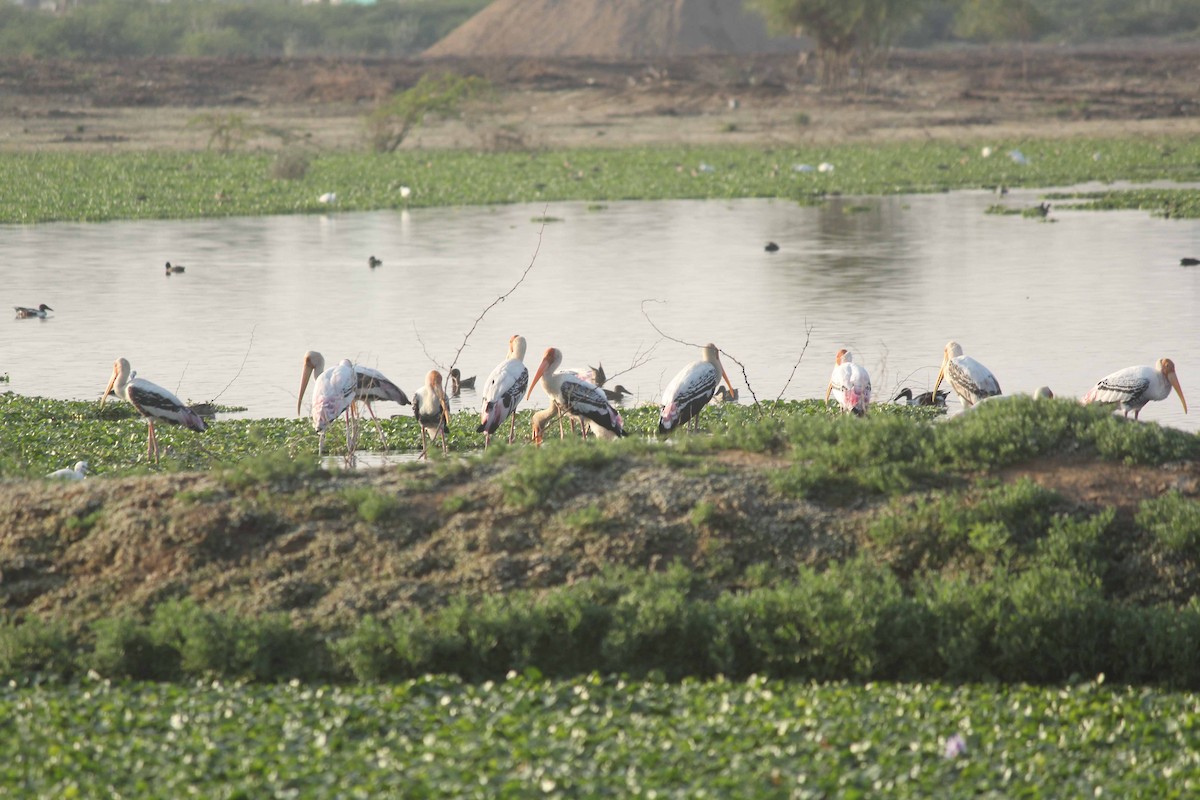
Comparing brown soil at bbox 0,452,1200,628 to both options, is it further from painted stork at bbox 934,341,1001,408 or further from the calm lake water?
the calm lake water

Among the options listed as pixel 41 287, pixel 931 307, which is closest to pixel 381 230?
pixel 41 287

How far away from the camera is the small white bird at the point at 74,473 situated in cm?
974

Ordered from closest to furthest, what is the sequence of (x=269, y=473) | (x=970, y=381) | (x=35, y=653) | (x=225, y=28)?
1. (x=35, y=653)
2. (x=269, y=473)
3. (x=970, y=381)
4. (x=225, y=28)

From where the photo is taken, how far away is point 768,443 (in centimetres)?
930

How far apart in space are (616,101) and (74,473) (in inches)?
2009

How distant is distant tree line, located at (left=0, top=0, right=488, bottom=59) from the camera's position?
76.9 metres

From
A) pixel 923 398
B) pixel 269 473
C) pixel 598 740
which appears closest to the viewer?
pixel 598 740

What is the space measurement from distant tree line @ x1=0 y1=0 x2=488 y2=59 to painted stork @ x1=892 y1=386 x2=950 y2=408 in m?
63.4

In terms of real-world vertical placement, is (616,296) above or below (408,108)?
below

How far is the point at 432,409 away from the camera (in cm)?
1187

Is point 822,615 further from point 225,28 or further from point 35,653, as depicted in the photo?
point 225,28

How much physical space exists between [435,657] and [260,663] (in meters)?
0.79

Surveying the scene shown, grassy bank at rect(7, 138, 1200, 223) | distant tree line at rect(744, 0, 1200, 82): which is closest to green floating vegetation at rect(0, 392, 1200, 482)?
grassy bank at rect(7, 138, 1200, 223)

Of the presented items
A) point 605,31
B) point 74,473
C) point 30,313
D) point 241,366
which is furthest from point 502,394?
point 605,31
